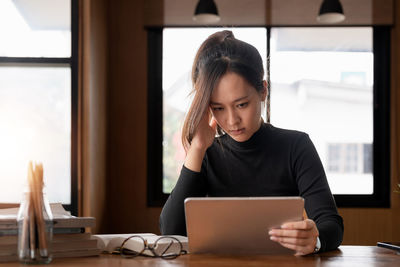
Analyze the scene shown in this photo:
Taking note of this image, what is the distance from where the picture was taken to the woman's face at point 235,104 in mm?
1914

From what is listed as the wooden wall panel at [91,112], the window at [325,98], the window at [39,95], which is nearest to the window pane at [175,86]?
the window at [325,98]

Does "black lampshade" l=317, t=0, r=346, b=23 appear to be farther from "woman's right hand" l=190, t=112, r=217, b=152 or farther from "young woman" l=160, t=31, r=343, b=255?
"woman's right hand" l=190, t=112, r=217, b=152

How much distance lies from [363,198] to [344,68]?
3.09ft

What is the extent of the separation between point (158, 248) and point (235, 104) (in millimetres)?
613

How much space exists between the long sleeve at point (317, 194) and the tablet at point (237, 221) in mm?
209

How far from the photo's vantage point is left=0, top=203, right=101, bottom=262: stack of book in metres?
1.43

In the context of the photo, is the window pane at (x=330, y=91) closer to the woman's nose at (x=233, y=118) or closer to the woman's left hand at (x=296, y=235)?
the woman's nose at (x=233, y=118)

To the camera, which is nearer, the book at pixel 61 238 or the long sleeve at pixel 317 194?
the book at pixel 61 238

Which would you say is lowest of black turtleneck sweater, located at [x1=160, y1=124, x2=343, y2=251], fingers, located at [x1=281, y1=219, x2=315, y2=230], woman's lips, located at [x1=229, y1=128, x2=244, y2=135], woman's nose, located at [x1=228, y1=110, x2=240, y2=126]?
fingers, located at [x1=281, y1=219, x2=315, y2=230]

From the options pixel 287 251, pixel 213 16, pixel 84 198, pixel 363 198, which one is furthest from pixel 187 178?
pixel 363 198

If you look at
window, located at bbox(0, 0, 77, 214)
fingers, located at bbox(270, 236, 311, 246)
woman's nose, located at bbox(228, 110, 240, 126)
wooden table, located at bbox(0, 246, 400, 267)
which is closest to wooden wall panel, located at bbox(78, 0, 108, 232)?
→ window, located at bbox(0, 0, 77, 214)

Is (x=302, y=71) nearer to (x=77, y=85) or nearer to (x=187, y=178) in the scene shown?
(x=77, y=85)

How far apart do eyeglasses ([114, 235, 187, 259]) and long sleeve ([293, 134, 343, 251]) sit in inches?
15.9

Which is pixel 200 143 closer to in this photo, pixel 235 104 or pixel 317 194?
pixel 235 104
